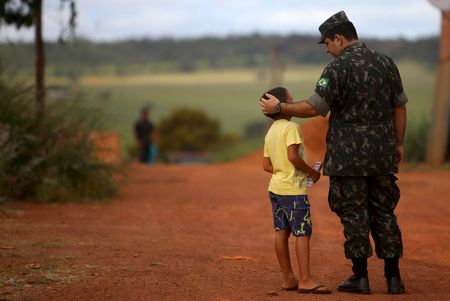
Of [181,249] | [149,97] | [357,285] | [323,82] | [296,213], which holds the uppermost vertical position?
[323,82]

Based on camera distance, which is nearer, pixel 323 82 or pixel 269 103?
pixel 323 82

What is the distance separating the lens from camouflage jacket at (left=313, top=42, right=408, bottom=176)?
7.25 meters

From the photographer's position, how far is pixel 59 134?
14.4m

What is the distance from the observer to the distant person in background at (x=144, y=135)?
26844 mm

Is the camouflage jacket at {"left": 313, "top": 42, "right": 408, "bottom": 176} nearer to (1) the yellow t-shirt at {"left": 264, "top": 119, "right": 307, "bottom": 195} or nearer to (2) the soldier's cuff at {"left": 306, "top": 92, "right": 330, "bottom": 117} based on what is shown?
(2) the soldier's cuff at {"left": 306, "top": 92, "right": 330, "bottom": 117}

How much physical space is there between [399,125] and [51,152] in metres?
7.57

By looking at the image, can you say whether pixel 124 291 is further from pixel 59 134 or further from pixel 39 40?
pixel 39 40

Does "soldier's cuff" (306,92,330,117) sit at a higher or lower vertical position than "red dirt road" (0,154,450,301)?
higher

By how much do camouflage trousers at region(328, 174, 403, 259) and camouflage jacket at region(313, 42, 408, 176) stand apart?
0.35 ft

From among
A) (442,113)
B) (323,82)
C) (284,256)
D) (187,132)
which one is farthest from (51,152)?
(187,132)

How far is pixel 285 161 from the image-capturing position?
24.2 ft

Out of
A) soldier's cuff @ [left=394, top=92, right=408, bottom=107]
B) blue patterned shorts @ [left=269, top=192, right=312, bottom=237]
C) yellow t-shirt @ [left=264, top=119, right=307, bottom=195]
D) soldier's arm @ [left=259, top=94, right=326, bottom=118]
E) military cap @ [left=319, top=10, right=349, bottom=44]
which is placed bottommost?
blue patterned shorts @ [left=269, top=192, right=312, bottom=237]

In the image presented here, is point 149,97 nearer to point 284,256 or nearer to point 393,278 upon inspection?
point 284,256

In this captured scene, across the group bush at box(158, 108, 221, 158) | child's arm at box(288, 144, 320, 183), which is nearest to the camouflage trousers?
child's arm at box(288, 144, 320, 183)
